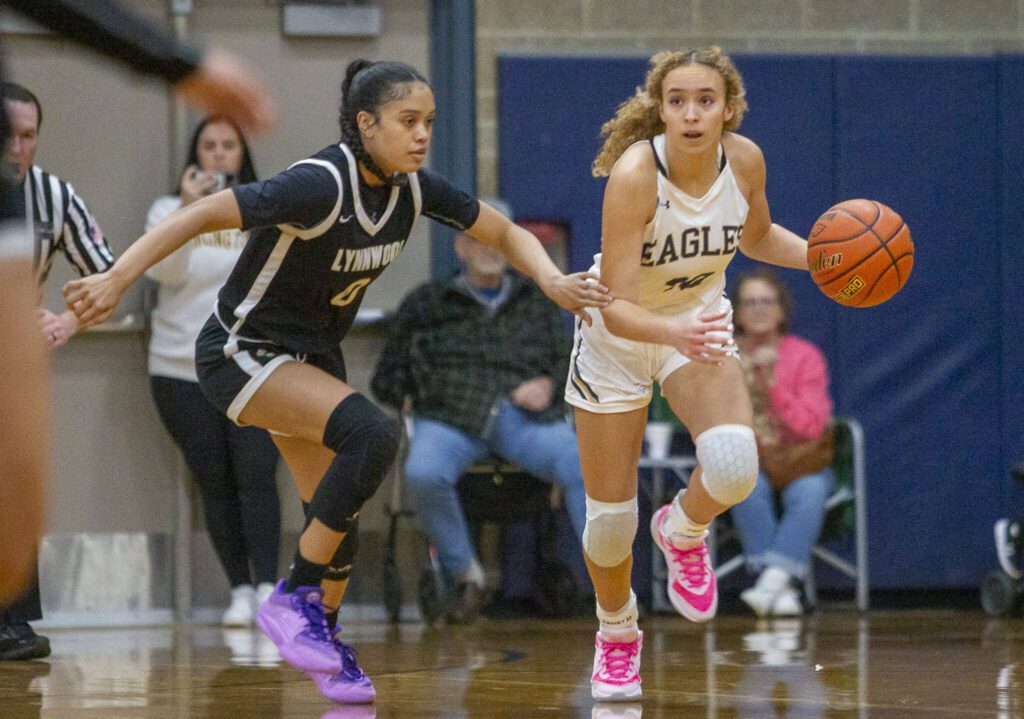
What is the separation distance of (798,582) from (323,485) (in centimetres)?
339

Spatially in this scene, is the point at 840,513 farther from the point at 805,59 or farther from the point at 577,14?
the point at 577,14

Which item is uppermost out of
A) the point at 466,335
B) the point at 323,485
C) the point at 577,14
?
the point at 577,14

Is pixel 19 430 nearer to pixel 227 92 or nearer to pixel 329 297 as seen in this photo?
pixel 227 92

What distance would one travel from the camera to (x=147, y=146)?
7031 millimetres

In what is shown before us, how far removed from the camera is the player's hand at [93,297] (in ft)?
11.3

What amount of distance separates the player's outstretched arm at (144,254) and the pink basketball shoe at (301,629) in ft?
2.81

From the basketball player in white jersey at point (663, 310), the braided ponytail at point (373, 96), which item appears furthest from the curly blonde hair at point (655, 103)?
the braided ponytail at point (373, 96)

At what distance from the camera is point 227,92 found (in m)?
2.84

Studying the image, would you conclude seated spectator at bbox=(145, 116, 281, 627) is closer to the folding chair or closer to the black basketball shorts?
the folding chair

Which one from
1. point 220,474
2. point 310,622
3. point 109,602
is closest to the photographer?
point 310,622

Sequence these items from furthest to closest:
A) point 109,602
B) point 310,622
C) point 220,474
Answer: point 109,602 → point 220,474 → point 310,622

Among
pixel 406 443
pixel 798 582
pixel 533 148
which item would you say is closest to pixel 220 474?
pixel 406 443

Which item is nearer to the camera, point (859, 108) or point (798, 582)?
point (798, 582)

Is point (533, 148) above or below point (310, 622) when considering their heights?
above
